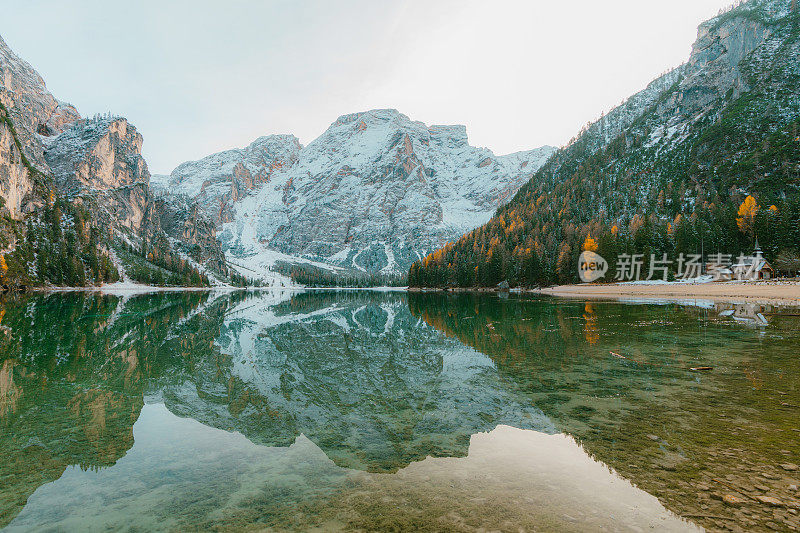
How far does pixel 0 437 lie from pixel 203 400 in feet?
14.3

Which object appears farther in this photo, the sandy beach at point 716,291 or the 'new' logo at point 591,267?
the 'new' logo at point 591,267

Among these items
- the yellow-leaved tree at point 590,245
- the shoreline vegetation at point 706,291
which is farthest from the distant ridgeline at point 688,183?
the shoreline vegetation at point 706,291

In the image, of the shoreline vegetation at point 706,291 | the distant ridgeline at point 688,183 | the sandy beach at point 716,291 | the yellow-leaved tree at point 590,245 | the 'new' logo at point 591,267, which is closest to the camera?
the sandy beach at point 716,291

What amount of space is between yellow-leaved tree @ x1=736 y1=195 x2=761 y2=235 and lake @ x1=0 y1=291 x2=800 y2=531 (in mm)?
80796

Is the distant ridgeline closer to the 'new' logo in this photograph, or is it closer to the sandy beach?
the 'new' logo

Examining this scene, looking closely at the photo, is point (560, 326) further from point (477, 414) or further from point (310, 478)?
point (310, 478)

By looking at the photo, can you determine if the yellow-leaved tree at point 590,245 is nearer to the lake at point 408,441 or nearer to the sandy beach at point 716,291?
the sandy beach at point 716,291

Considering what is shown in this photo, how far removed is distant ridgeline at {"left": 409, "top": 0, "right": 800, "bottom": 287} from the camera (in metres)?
82.2

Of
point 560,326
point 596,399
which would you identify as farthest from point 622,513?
point 560,326

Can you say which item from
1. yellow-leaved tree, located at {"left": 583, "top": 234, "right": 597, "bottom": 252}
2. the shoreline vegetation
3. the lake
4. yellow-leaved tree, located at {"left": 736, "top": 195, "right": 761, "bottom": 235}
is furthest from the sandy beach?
the lake

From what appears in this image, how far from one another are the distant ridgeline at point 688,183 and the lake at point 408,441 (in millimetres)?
77795

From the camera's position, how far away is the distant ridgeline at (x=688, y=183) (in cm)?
8225

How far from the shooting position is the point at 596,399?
10.3m

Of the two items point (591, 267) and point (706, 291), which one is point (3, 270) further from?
point (706, 291)
